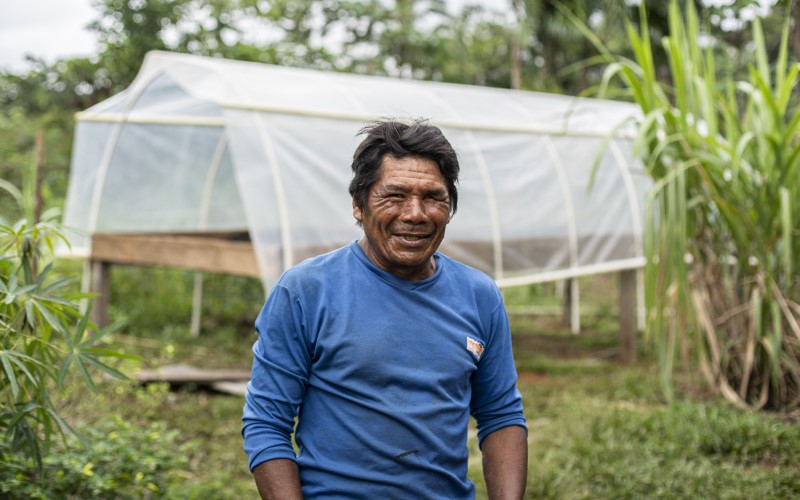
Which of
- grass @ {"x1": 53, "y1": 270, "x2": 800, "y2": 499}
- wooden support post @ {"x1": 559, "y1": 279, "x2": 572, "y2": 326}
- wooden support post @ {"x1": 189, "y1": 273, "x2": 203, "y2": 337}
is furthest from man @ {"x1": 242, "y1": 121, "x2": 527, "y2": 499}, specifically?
wooden support post @ {"x1": 559, "y1": 279, "x2": 572, "y2": 326}

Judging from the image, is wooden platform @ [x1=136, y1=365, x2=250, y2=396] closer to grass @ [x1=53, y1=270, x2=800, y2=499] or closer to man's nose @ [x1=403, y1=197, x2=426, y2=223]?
grass @ [x1=53, y1=270, x2=800, y2=499]

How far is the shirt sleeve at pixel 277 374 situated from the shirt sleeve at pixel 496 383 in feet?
1.51

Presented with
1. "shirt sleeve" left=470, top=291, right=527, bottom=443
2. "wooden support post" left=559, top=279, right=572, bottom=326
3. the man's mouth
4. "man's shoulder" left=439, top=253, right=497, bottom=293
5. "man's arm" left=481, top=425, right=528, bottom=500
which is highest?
the man's mouth

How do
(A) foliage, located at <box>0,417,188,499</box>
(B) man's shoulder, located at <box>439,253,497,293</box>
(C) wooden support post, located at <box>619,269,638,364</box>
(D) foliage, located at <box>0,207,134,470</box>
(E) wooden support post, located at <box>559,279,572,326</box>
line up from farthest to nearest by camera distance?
(E) wooden support post, located at <box>559,279,572,326</box>
(C) wooden support post, located at <box>619,269,638,364</box>
(A) foliage, located at <box>0,417,188,499</box>
(D) foliage, located at <box>0,207,134,470</box>
(B) man's shoulder, located at <box>439,253,497,293</box>

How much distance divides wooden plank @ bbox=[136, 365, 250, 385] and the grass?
87 millimetres

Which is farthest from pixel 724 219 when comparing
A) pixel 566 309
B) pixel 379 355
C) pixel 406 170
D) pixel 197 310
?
pixel 566 309

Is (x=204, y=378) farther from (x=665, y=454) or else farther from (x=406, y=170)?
(x=406, y=170)

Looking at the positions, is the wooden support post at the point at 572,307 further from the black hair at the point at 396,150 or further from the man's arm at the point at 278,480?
the man's arm at the point at 278,480

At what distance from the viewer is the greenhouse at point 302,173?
601cm

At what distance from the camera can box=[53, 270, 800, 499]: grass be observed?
12.8 feet

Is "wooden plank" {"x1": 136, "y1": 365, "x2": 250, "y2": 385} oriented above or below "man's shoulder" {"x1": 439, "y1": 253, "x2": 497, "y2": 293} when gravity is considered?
below

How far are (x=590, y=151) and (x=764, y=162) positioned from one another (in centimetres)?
373

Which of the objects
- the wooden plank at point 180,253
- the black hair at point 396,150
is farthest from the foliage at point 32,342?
the wooden plank at point 180,253

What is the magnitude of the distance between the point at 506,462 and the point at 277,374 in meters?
0.60
